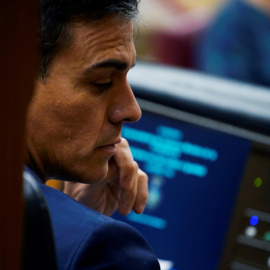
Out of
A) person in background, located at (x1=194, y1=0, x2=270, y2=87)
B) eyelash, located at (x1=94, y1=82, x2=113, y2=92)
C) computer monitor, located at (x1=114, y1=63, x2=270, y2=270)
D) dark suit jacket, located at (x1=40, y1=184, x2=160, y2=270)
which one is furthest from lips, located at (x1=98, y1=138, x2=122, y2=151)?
person in background, located at (x1=194, y1=0, x2=270, y2=87)

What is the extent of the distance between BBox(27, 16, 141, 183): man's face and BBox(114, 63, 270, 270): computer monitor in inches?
46.2

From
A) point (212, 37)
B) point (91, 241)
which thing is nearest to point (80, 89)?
point (91, 241)

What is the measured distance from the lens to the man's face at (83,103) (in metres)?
1.29

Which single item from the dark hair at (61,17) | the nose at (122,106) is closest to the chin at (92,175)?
the nose at (122,106)

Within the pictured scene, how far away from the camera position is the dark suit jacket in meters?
1.07

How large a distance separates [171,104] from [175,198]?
14.3 inches

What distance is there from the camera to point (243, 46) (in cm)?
322

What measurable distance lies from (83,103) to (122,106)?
8cm

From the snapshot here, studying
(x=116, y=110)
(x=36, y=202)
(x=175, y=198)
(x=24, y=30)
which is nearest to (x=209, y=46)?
(x=175, y=198)

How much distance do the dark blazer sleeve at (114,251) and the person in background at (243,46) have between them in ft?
6.97

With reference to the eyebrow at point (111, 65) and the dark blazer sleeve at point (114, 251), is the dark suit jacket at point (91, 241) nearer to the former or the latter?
the dark blazer sleeve at point (114, 251)

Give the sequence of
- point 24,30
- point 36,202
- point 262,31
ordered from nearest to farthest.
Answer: point 24,30 → point 36,202 → point 262,31

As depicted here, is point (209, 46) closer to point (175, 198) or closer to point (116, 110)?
point (175, 198)

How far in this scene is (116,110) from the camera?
1.34 meters
